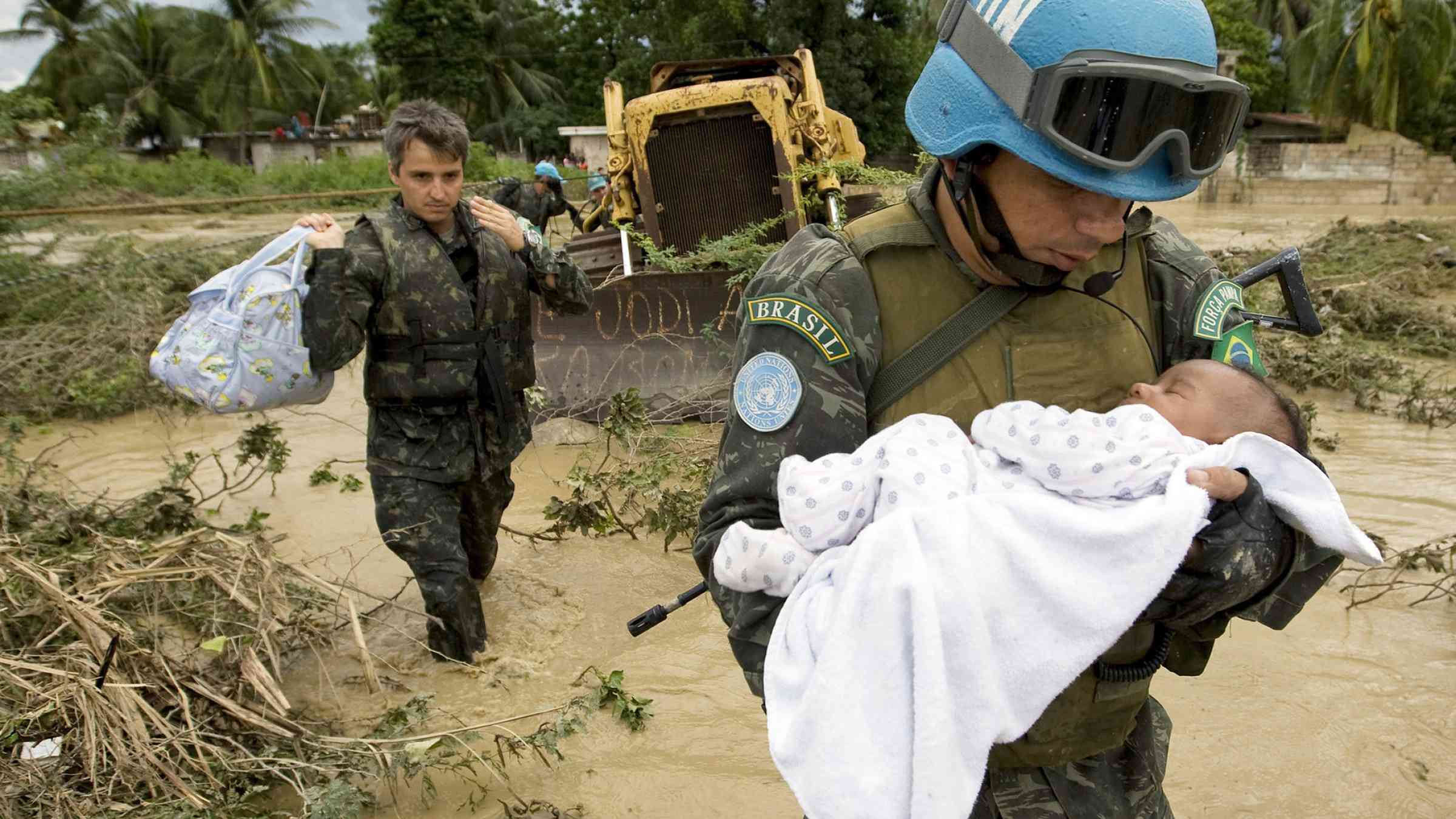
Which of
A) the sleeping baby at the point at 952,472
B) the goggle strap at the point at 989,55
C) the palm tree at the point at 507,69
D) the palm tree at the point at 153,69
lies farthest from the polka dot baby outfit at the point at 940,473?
the palm tree at the point at 153,69

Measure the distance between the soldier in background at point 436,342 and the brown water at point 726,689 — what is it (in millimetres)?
334

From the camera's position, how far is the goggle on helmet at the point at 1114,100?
1.28 meters

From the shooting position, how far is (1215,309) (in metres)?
1.65

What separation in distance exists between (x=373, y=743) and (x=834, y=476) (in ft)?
7.01

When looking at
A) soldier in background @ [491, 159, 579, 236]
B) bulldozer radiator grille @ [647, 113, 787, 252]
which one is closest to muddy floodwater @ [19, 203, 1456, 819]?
bulldozer radiator grille @ [647, 113, 787, 252]

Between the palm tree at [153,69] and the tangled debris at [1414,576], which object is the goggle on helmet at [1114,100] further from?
the palm tree at [153,69]

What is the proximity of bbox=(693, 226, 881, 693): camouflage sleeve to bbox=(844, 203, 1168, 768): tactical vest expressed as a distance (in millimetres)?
51

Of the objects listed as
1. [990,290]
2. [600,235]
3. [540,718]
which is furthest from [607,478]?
[600,235]

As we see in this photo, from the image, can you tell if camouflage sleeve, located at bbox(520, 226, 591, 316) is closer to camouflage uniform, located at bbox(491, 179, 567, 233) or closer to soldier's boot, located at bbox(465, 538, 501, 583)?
soldier's boot, located at bbox(465, 538, 501, 583)

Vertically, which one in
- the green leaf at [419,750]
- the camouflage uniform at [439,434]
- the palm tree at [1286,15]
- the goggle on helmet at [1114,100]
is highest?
the palm tree at [1286,15]

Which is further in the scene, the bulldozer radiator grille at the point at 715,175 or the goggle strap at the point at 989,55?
the bulldozer radiator grille at the point at 715,175

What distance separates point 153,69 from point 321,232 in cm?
4414

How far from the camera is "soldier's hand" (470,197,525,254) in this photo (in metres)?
3.83

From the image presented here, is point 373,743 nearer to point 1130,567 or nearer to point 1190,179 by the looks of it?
point 1130,567
